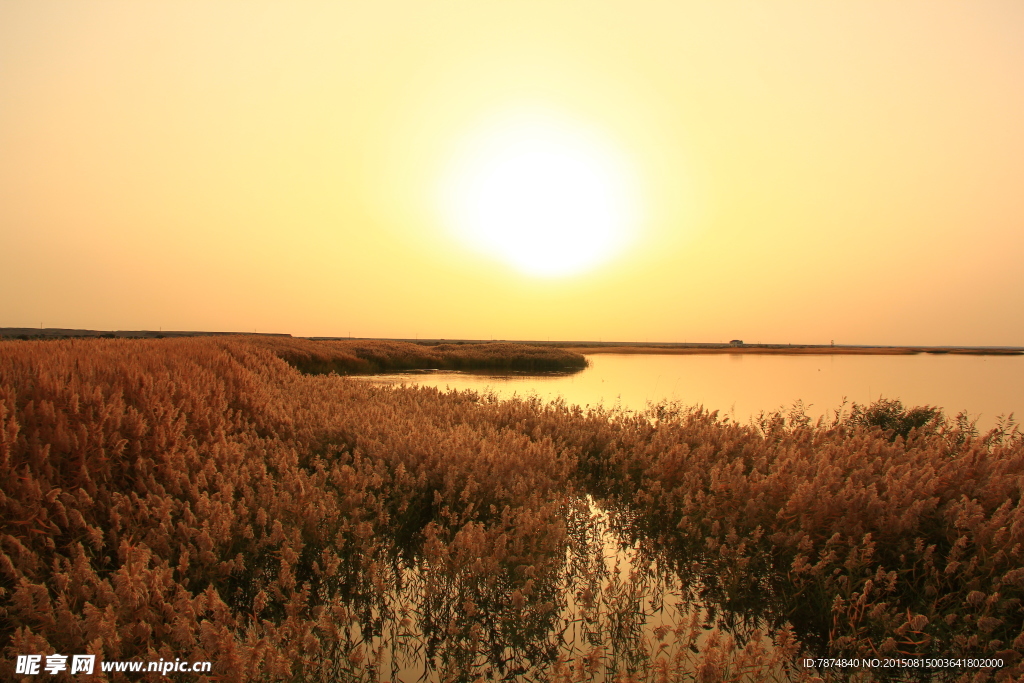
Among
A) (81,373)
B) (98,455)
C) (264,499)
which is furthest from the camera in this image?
(81,373)

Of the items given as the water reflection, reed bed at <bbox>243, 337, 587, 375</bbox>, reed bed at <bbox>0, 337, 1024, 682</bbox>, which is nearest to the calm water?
reed bed at <bbox>243, 337, 587, 375</bbox>

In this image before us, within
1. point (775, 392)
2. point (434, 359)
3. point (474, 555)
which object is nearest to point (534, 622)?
point (474, 555)

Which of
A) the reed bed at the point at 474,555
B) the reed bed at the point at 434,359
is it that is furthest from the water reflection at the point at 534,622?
the reed bed at the point at 434,359

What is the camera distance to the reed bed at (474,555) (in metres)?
3.30

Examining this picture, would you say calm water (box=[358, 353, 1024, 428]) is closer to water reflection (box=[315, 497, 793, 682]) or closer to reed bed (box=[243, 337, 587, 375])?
reed bed (box=[243, 337, 587, 375])

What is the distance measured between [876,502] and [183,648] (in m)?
5.18

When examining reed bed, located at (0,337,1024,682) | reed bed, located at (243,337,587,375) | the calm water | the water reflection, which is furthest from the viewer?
reed bed, located at (243,337,587,375)

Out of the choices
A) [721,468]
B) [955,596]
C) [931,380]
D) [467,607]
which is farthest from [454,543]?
[931,380]

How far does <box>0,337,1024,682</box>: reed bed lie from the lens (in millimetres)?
3305

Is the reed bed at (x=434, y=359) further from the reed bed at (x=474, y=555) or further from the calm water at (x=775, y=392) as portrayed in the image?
the reed bed at (x=474, y=555)

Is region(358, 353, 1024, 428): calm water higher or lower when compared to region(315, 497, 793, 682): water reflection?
higher

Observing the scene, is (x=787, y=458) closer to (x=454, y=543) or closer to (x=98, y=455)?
(x=454, y=543)

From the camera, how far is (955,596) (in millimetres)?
4062

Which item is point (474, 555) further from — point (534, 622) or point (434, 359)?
point (434, 359)
